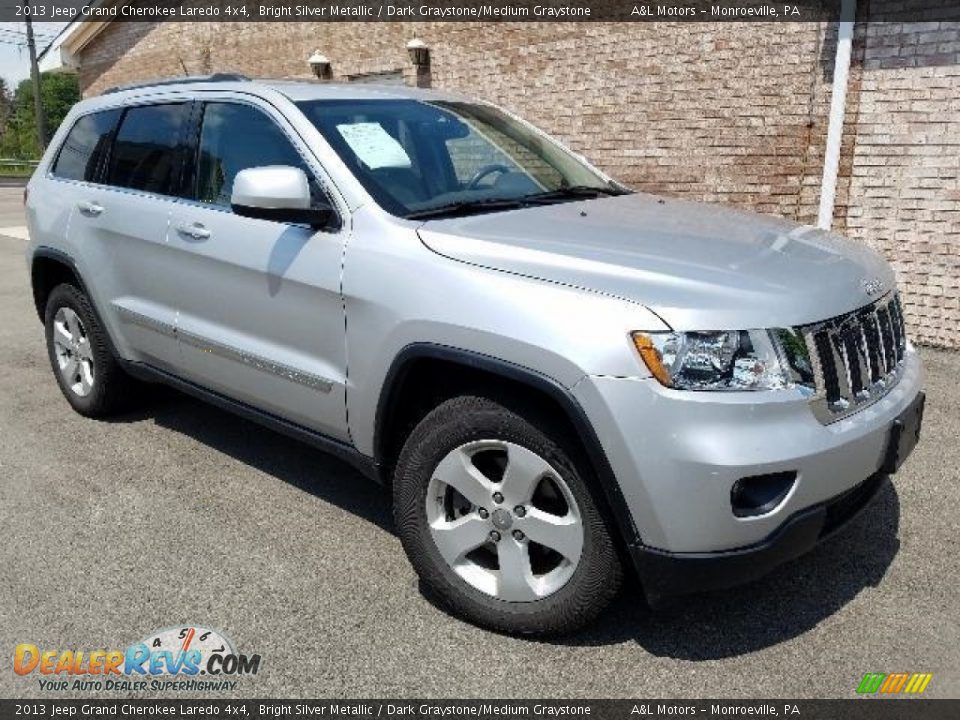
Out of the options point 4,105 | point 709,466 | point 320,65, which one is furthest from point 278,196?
point 4,105

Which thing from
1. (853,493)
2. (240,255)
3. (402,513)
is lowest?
(402,513)

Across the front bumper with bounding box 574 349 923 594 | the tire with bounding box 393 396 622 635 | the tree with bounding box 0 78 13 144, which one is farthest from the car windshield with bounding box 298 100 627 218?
the tree with bounding box 0 78 13 144

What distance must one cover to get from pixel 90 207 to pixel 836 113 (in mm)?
5193

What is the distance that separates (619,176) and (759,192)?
1435mm

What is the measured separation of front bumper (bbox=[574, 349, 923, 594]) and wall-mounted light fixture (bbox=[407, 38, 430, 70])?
→ 8042mm

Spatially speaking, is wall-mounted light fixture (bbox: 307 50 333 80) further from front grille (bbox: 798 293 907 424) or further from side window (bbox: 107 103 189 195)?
front grille (bbox: 798 293 907 424)

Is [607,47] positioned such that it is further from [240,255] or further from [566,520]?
[566,520]

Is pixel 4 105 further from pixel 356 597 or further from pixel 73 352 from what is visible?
pixel 356 597

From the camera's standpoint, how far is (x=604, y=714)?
2.31 meters

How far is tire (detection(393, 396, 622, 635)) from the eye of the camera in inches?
94.7

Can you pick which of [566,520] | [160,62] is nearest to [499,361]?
[566,520]

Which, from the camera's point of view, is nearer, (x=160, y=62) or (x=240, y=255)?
(x=240, y=255)

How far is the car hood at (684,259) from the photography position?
2.22m

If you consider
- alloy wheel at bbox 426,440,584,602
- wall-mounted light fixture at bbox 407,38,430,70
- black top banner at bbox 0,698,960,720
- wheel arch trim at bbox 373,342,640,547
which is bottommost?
black top banner at bbox 0,698,960,720
